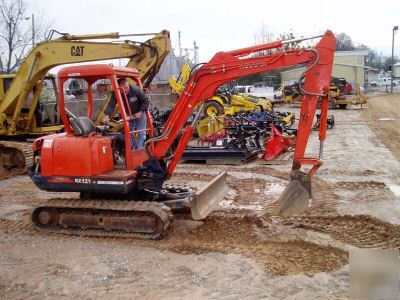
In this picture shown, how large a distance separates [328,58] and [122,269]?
3649mm

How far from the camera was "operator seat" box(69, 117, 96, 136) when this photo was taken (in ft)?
20.7

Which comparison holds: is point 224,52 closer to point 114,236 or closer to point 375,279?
point 114,236

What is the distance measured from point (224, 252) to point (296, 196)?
1248 millimetres

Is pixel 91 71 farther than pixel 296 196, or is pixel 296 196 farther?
pixel 91 71

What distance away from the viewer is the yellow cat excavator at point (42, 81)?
888 cm

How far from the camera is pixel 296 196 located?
6.07 metres

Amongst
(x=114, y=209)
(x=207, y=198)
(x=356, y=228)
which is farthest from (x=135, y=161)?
(x=356, y=228)

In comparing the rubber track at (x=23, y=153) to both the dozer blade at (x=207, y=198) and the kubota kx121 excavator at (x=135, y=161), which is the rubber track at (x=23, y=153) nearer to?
the kubota kx121 excavator at (x=135, y=161)

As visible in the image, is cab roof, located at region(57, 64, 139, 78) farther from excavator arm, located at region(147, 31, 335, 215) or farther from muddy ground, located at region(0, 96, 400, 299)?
muddy ground, located at region(0, 96, 400, 299)

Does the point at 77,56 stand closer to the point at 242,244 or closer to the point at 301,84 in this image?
the point at 301,84

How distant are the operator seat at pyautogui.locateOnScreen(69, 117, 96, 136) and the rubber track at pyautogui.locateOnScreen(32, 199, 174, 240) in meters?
0.99

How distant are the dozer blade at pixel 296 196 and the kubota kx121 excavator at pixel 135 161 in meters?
0.01

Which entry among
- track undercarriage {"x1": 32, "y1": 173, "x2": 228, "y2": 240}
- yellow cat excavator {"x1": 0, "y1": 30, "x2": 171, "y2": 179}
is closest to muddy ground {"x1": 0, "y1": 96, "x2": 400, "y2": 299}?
track undercarriage {"x1": 32, "y1": 173, "x2": 228, "y2": 240}

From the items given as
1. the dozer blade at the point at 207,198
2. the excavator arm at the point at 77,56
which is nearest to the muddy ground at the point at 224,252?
the dozer blade at the point at 207,198
